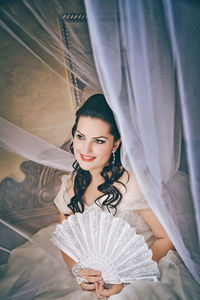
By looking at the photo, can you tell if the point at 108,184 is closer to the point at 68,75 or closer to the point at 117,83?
the point at 117,83

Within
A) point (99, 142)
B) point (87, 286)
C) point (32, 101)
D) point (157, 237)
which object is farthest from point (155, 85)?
point (32, 101)

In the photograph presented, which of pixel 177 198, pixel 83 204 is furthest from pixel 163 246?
pixel 83 204

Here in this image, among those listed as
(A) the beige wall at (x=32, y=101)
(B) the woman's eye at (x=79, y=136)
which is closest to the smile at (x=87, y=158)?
(B) the woman's eye at (x=79, y=136)

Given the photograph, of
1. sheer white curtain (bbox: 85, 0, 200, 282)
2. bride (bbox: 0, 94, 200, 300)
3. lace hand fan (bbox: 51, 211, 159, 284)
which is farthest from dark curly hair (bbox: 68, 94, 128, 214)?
sheer white curtain (bbox: 85, 0, 200, 282)

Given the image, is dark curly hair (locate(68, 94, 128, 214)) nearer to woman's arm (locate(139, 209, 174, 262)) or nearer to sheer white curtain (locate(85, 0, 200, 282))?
woman's arm (locate(139, 209, 174, 262))

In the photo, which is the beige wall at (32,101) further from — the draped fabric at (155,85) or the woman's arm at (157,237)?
the woman's arm at (157,237)

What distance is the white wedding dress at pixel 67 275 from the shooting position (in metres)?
1.23

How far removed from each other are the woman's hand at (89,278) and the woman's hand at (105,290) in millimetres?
27

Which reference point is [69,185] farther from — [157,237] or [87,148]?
[157,237]

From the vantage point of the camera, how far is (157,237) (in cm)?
157

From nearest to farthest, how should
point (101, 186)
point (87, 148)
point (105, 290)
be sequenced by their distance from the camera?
1. point (105, 290)
2. point (87, 148)
3. point (101, 186)

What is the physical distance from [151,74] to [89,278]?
114 cm

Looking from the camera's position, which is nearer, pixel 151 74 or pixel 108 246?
pixel 151 74

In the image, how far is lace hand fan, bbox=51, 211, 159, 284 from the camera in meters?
1.29
